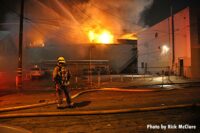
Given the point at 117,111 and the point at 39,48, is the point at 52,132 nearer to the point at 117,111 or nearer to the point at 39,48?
the point at 117,111

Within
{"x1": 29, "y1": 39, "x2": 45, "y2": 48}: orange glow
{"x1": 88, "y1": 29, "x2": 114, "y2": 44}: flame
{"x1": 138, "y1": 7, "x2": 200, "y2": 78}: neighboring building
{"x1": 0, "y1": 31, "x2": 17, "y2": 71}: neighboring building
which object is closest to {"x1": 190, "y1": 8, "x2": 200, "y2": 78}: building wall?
{"x1": 138, "y1": 7, "x2": 200, "y2": 78}: neighboring building

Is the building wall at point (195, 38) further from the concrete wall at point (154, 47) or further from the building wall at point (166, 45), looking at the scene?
the concrete wall at point (154, 47)

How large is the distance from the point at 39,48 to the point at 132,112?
1481 inches

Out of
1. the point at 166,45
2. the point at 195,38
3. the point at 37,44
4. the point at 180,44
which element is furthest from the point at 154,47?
the point at 37,44

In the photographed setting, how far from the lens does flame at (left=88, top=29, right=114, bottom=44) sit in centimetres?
4375

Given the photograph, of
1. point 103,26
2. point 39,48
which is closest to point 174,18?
point 103,26

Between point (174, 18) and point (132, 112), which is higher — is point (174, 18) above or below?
above

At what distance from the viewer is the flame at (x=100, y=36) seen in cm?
4375

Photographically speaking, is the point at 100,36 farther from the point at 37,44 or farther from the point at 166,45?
the point at 166,45

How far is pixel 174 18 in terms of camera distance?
25.1 m

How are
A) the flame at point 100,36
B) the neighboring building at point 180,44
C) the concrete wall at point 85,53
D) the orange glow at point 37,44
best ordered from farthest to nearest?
the flame at point 100,36, the orange glow at point 37,44, the concrete wall at point 85,53, the neighboring building at point 180,44

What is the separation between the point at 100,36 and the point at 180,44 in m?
23.5

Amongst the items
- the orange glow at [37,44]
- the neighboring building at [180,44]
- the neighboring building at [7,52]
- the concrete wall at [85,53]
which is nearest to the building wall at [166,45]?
the neighboring building at [180,44]

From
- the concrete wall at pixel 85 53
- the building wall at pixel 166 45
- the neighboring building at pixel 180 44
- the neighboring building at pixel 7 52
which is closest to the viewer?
the neighboring building at pixel 180 44
